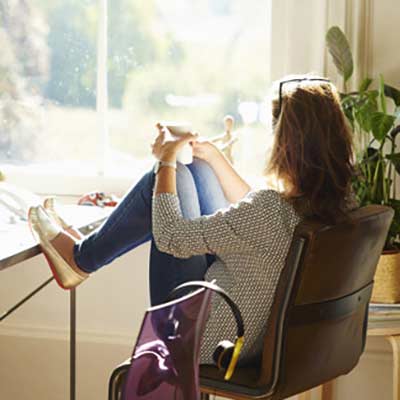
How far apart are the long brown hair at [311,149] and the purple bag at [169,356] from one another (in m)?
0.45

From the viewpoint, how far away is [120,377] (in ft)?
6.38

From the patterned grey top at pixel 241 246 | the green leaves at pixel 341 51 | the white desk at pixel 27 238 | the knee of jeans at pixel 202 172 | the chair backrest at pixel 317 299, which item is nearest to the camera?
the chair backrest at pixel 317 299

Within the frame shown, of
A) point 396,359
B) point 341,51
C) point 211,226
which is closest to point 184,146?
point 211,226

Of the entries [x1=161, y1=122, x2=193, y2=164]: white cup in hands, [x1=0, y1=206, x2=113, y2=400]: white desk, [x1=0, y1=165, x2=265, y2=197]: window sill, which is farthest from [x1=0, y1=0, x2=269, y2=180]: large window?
[x1=161, y1=122, x2=193, y2=164]: white cup in hands

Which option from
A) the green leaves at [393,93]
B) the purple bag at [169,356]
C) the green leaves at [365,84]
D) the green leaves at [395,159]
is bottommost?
the purple bag at [169,356]

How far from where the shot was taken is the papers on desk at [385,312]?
2533 millimetres

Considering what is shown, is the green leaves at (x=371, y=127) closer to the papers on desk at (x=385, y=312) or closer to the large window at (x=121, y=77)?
the papers on desk at (x=385, y=312)

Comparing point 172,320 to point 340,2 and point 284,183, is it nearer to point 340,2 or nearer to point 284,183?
point 284,183

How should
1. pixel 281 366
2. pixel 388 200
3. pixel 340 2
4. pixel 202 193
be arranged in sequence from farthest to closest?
pixel 340 2, pixel 388 200, pixel 202 193, pixel 281 366

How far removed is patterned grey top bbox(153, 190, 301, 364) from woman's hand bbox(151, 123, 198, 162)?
124 millimetres

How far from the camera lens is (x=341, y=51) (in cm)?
274

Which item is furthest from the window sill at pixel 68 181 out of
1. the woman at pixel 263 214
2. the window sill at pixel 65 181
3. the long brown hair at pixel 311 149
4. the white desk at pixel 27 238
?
the long brown hair at pixel 311 149

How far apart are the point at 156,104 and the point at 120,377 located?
1508mm

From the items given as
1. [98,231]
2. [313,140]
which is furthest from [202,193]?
[313,140]
